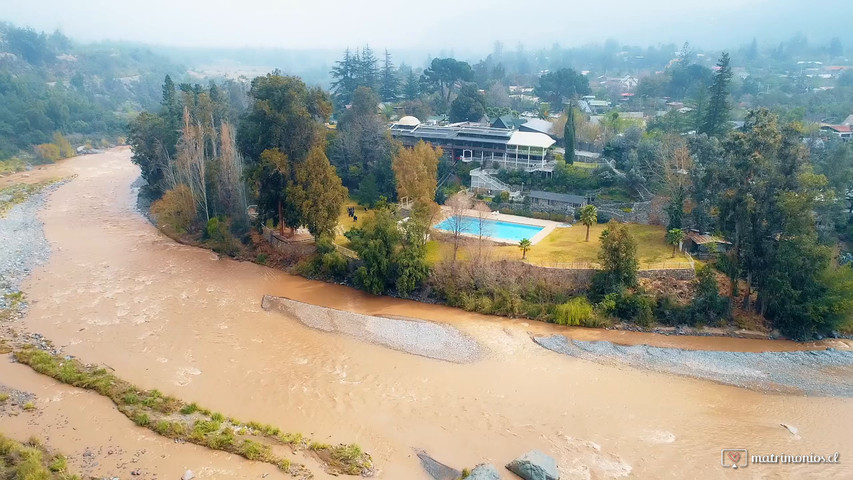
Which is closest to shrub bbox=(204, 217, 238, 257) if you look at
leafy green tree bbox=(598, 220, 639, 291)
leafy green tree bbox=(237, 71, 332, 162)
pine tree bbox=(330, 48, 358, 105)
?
leafy green tree bbox=(237, 71, 332, 162)

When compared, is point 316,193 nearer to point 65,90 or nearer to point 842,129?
point 842,129

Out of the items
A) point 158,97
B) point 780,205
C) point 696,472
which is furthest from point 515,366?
point 158,97

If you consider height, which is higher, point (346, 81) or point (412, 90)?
point (346, 81)

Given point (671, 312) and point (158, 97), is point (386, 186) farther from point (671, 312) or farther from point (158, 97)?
point (158, 97)

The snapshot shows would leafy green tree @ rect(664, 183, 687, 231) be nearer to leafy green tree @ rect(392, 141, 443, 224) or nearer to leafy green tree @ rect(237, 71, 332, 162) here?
leafy green tree @ rect(392, 141, 443, 224)

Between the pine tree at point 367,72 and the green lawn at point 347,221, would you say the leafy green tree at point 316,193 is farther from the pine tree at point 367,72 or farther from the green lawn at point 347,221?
the pine tree at point 367,72

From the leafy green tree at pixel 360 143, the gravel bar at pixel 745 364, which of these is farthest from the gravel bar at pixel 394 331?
the leafy green tree at pixel 360 143

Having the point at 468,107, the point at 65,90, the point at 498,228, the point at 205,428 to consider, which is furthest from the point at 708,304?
the point at 65,90
